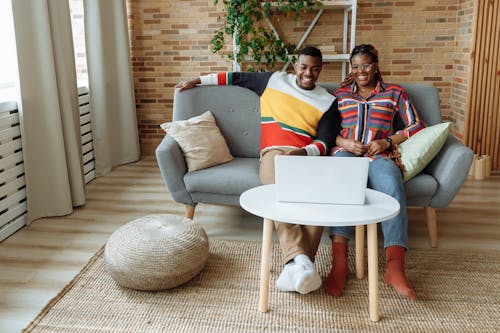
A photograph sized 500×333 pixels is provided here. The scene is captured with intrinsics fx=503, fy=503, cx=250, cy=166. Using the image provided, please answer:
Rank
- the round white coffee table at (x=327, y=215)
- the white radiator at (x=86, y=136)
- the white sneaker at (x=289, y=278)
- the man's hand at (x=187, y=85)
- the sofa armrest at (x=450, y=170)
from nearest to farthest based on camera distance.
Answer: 1. the round white coffee table at (x=327, y=215)
2. the white sneaker at (x=289, y=278)
3. the sofa armrest at (x=450, y=170)
4. the man's hand at (x=187, y=85)
5. the white radiator at (x=86, y=136)

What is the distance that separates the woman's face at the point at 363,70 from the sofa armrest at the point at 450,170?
1.84 feet

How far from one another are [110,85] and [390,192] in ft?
9.59

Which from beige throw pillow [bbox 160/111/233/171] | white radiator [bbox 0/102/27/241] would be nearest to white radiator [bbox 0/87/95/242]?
white radiator [bbox 0/102/27/241]

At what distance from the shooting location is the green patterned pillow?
2670mm

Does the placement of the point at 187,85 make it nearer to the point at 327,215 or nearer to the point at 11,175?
the point at 11,175

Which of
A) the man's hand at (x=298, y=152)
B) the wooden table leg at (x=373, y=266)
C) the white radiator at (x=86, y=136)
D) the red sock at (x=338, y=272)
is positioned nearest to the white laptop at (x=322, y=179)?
the wooden table leg at (x=373, y=266)

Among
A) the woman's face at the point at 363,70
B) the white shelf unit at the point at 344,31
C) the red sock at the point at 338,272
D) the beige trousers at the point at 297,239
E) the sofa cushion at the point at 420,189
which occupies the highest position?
the white shelf unit at the point at 344,31

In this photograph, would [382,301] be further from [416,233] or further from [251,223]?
[251,223]

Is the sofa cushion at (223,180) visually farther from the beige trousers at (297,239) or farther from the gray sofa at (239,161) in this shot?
the beige trousers at (297,239)

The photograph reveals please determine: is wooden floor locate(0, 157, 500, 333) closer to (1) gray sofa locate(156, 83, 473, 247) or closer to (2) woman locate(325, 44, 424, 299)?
(1) gray sofa locate(156, 83, 473, 247)

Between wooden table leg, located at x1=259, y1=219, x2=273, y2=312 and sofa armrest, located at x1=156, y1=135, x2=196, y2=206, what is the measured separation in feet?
2.88

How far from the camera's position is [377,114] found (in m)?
2.83

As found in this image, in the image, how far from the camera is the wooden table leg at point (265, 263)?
2109 millimetres

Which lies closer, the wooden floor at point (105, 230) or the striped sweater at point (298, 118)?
the wooden floor at point (105, 230)
